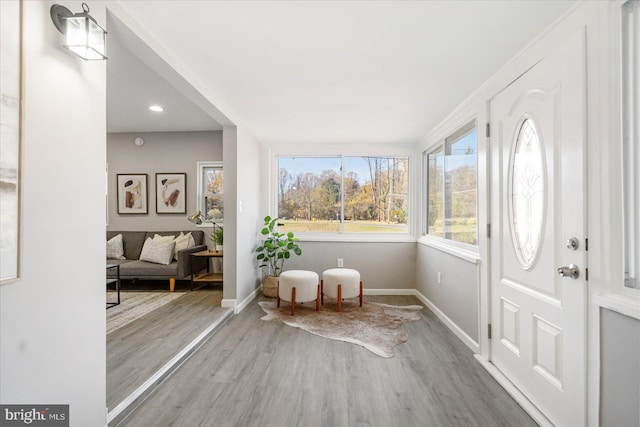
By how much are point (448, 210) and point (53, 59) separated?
11.7ft

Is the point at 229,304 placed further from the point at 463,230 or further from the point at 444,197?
the point at 444,197

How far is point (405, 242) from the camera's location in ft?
16.0

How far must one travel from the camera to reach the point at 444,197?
3863mm

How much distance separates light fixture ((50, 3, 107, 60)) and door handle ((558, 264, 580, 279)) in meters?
2.45

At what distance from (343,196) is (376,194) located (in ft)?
1.65

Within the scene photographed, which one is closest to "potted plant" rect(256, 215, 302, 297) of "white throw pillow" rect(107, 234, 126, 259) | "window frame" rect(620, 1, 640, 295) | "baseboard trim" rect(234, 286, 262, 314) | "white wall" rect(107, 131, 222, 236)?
"baseboard trim" rect(234, 286, 262, 314)

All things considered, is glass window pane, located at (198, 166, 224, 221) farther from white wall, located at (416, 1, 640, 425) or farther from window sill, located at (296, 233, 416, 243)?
white wall, located at (416, 1, 640, 425)

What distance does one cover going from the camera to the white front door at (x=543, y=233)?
166 centimetres

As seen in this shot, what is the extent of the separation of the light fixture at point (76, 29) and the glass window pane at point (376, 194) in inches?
153

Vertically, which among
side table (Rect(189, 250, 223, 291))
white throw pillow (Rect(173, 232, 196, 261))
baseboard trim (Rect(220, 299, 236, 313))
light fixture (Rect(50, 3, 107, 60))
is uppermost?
light fixture (Rect(50, 3, 107, 60))

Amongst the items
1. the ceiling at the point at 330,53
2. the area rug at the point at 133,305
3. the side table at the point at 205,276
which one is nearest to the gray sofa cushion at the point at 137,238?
the side table at the point at 205,276

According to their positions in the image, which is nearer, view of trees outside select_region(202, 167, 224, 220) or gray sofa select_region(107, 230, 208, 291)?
gray sofa select_region(107, 230, 208, 291)

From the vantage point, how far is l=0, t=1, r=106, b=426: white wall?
122cm

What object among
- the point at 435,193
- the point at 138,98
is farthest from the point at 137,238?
the point at 435,193
